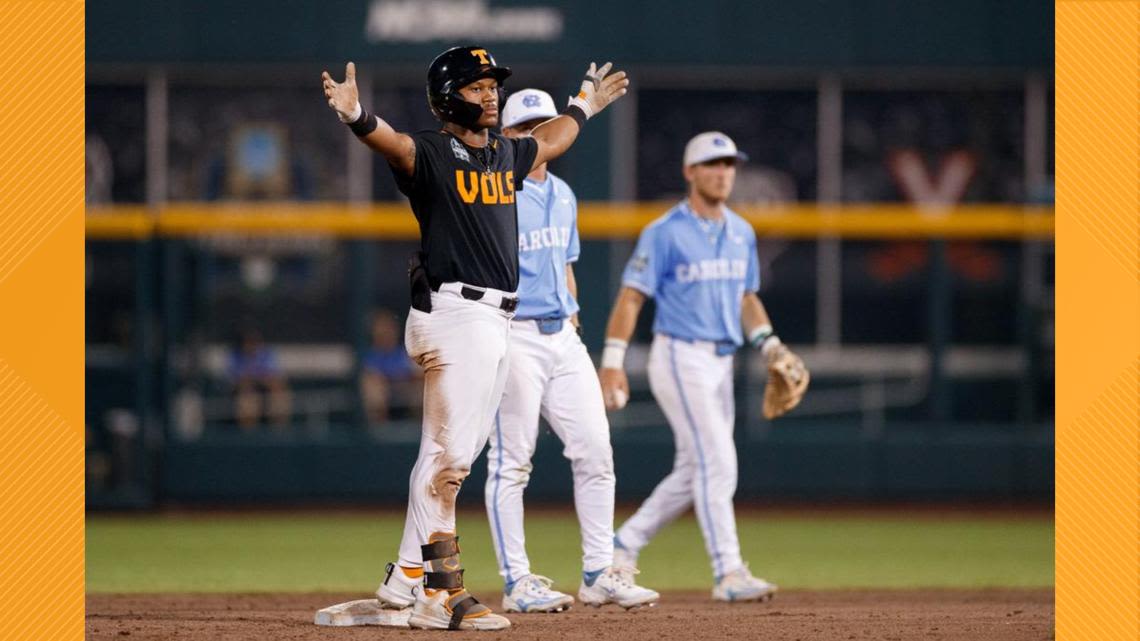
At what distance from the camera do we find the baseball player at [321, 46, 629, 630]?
212 inches

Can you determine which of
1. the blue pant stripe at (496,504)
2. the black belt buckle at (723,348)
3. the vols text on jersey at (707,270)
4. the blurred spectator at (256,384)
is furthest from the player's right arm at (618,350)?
the blurred spectator at (256,384)

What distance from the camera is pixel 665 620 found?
5.79 m

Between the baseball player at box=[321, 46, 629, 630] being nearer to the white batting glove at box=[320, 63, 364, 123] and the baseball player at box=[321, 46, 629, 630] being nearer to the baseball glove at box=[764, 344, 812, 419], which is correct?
the white batting glove at box=[320, 63, 364, 123]

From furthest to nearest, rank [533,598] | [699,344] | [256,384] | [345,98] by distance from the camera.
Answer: [256,384] → [699,344] → [533,598] → [345,98]

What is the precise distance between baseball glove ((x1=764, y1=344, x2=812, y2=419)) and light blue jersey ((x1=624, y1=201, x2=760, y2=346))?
222 millimetres

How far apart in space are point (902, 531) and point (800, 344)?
3.34 m

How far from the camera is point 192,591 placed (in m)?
7.66

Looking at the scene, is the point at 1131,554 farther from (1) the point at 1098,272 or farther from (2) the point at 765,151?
(2) the point at 765,151

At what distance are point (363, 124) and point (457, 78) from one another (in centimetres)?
53

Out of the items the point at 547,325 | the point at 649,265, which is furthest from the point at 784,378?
the point at 547,325

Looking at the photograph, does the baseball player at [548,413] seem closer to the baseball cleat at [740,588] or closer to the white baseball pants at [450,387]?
the baseball cleat at [740,588]

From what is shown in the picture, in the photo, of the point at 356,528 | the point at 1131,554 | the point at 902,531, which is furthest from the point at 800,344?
the point at 1131,554

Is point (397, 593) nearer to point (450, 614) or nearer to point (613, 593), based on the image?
point (450, 614)

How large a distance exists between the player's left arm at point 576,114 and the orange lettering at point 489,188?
26cm
